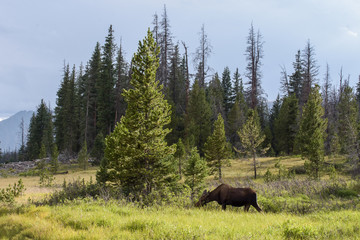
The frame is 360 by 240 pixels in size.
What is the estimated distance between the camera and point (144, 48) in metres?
17.4

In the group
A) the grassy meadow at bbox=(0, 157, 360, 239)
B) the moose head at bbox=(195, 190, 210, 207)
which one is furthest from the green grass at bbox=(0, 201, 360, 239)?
the moose head at bbox=(195, 190, 210, 207)

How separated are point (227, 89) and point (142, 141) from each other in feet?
184

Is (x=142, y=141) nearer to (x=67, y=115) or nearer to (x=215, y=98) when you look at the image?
(x=215, y=98)

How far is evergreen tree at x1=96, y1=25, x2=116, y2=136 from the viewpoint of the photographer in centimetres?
5116

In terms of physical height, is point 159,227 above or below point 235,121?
below

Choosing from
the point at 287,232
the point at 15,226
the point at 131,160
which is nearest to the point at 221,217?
the point at 287,232

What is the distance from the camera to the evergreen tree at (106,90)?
51.2 metres

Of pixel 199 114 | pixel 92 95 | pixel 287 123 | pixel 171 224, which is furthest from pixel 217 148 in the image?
pixel 92 95

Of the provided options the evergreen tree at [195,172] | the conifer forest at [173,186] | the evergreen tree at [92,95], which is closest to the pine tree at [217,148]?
the conifer forest at [173,186]

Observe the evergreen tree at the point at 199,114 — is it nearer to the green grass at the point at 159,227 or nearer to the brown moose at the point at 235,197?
the brown moose at the point at 235,197

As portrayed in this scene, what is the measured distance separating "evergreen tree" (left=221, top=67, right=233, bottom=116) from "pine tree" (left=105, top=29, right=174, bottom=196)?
49.2m

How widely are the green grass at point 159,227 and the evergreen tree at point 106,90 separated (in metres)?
44.1

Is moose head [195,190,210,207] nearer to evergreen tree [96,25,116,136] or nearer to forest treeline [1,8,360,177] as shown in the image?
forest treeline [1,8,360,177]

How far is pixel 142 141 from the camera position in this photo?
1568 centimetres
